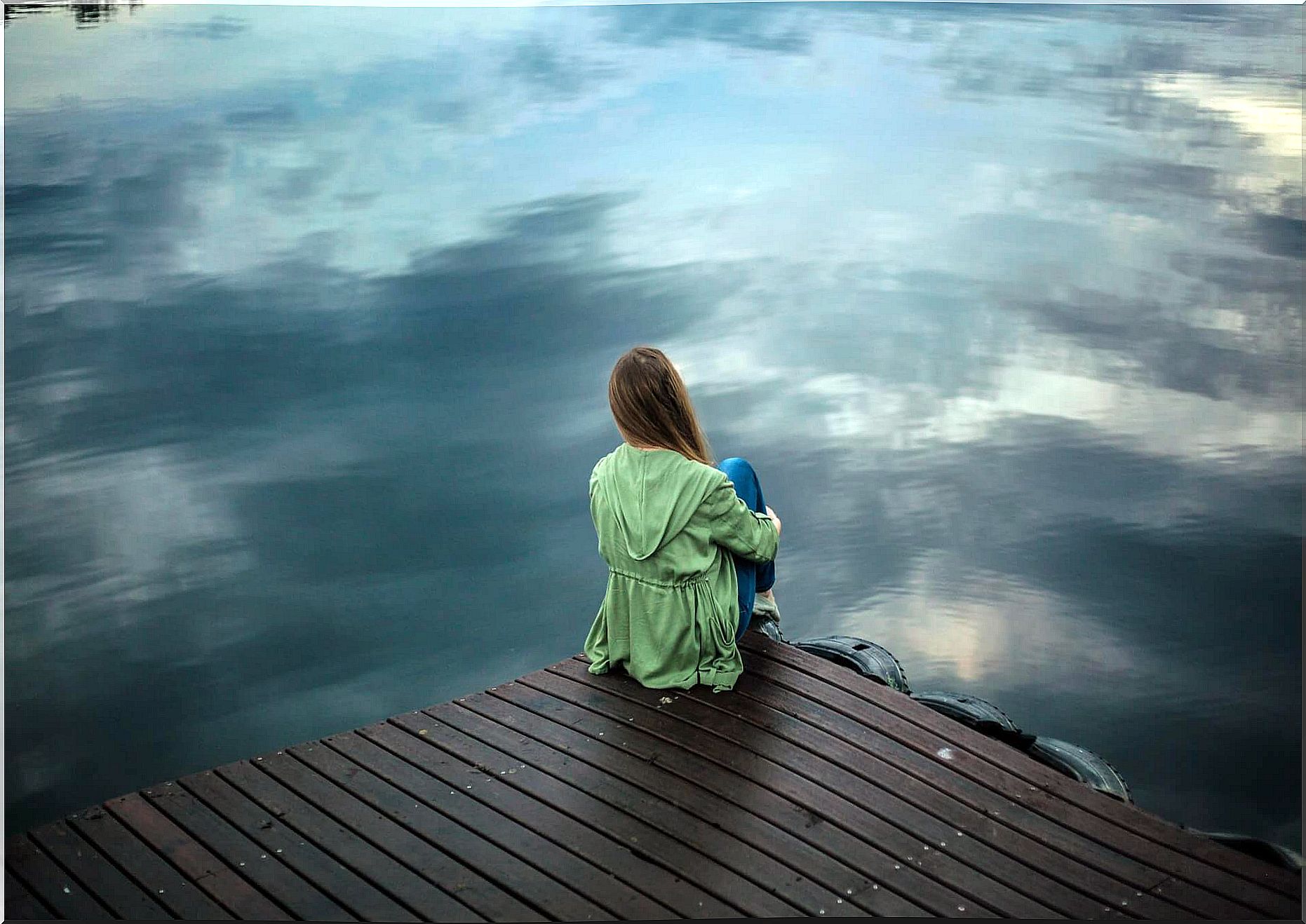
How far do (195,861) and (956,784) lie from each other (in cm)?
154

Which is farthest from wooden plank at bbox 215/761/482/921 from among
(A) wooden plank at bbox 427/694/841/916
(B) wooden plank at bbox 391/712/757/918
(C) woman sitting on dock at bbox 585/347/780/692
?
(C) woman sitting on dock at bbox 585/347/780/692

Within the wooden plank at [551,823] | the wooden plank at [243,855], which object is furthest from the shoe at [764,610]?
the wooden plank at [243,855]

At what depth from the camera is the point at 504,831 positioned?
8.79 feet

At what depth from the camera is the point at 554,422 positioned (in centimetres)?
645

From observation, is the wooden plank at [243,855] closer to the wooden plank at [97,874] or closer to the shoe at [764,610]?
the wooden plank at [97,874]

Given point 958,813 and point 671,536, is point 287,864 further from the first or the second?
point 958,813

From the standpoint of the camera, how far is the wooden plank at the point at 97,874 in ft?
8.07

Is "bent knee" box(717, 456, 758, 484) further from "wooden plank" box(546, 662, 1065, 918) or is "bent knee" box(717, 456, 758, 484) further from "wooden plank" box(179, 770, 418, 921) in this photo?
"wooden plank" box(179, 770, 418, 921)

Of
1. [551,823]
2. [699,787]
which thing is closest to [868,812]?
[699,787]

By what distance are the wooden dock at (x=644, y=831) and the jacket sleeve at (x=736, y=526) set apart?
1.13 ft

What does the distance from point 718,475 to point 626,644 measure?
0.50 m

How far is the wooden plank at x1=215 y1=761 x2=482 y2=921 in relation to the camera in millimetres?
2459

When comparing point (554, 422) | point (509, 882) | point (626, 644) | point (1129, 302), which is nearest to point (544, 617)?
point (554, 422)

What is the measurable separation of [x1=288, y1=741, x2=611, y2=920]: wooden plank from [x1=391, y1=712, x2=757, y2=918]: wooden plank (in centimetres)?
16
